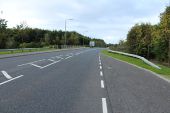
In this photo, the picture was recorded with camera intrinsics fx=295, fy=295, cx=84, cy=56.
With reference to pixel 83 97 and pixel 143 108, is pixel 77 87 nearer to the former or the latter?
pixel 83 97

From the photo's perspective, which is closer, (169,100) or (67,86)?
(169,100)

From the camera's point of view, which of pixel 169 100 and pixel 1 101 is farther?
pixel 169 100

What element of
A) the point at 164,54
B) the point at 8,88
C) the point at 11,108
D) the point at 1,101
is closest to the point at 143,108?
the point at 11,108

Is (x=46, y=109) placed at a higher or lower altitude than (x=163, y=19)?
lower

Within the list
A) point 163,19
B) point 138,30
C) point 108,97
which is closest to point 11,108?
point 108,97

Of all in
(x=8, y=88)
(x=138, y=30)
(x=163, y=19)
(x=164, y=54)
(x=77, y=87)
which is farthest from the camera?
(x=138, y=30)

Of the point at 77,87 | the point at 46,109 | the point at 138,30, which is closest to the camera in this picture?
the point at 46,109

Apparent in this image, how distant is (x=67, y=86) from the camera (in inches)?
448

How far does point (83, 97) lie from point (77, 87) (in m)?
2.12

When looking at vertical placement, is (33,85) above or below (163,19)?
below

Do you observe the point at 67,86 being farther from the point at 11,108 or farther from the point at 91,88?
the point at 11,108

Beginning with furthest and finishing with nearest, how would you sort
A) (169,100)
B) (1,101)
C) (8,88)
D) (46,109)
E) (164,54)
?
Result: (164,54)
(8,88)
(169,100)
(1,101)
(46,109)

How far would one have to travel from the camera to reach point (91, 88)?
36.2 ft

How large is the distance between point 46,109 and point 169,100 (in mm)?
3980
